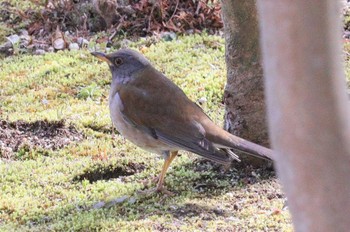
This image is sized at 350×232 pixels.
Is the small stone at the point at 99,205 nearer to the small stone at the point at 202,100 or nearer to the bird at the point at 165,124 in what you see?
the bird at the point at 165,124

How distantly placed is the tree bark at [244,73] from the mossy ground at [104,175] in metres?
0.36

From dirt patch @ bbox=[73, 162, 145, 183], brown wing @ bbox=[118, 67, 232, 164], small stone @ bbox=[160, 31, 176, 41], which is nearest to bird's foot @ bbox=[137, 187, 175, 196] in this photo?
brown wing @ bbox=[118, 67, 232, 164]

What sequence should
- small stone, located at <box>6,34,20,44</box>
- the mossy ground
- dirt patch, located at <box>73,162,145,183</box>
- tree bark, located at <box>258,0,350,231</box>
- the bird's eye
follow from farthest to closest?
small stone, located at <box>6,34,20,44</box> < the bird's eye < dirt patch, located at <box>73,162,145,183</box> < the mossy ground < tree bark, located at <box>258,0,350,231</box>

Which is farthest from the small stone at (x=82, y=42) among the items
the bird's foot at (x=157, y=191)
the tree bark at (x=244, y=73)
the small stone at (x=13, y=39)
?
the bird's foot at (x=157, y=191)

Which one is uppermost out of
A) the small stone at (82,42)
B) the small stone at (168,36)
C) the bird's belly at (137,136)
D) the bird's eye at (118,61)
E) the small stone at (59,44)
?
the small stone at (168,36)

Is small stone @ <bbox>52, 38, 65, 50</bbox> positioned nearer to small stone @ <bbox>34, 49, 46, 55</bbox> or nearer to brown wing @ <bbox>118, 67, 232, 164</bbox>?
small stone @ <bbox>34, 49, 46, 55</bbox>

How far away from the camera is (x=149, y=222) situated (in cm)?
498

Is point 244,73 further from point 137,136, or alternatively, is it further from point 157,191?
point 157,191

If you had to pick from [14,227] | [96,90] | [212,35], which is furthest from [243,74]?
[212,35]

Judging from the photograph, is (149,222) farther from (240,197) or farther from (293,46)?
(293,46)

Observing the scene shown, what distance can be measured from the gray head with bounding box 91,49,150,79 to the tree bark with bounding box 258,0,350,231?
4.49 metres

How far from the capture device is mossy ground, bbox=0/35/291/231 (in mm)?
5156

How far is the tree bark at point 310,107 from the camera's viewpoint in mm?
1716

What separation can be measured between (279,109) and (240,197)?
151 inches
